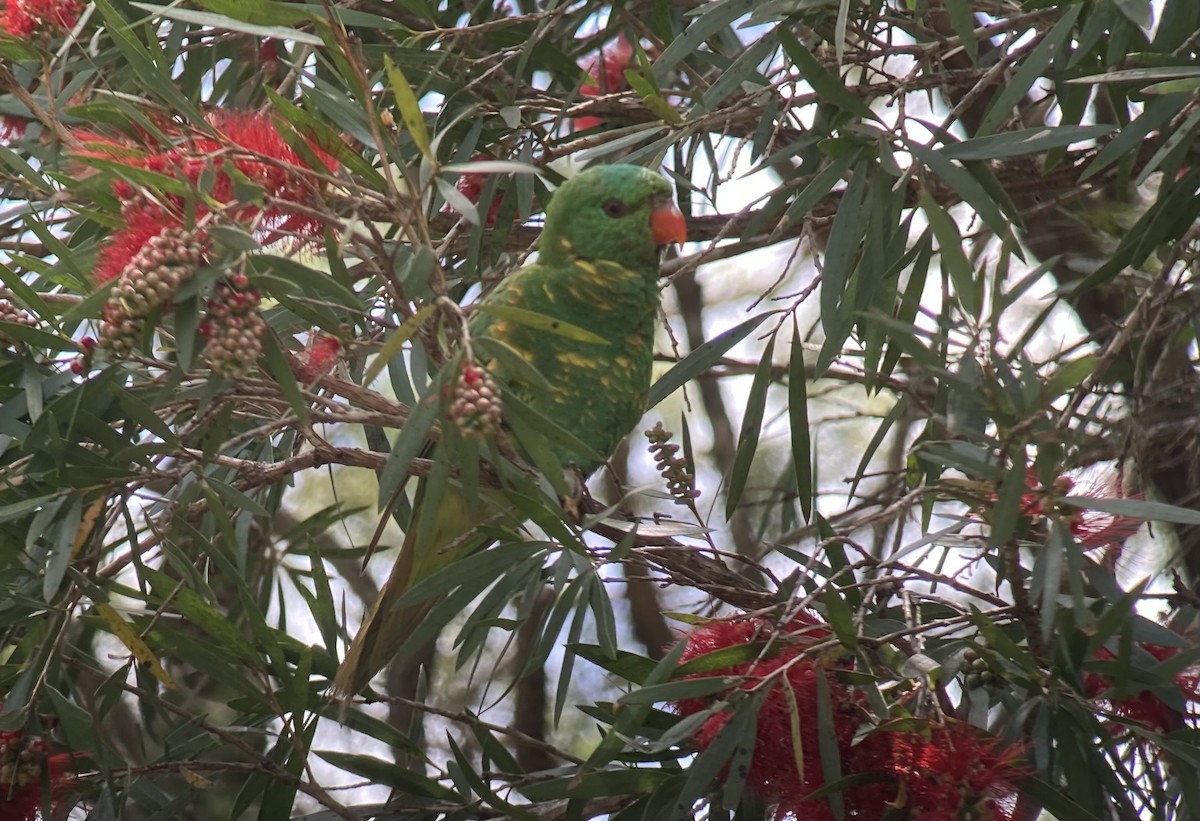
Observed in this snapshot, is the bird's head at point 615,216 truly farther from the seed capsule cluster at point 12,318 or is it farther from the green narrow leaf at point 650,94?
the seed capsule cluster at point 12,318

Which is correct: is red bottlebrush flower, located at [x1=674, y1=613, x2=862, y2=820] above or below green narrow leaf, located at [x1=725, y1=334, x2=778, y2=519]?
below

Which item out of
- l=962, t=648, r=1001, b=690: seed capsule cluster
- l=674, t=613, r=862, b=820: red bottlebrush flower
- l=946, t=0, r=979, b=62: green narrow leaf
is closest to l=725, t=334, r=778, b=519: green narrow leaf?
l=674, t=613, r=862, b=820: red bottlebrush flower

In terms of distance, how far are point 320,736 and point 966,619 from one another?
1.93 metres

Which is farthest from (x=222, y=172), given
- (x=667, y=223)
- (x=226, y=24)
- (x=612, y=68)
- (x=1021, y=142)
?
(x=612, y=68)

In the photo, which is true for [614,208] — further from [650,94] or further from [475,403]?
[475,403]

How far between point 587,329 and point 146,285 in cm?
90

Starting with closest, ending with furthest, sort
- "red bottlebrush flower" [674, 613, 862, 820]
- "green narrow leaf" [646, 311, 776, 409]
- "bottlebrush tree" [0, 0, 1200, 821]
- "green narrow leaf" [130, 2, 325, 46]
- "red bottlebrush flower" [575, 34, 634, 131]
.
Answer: "bottlebrush tree" [0, 0, 1200, 821] → "green narrow leaf" [130, 2, 325, 46] → "red bottlebrush flower" [674, 613, 862, 820] → "green narrow leaf" [646, 311, 776, 409] → "red bottlebrush flower" [575, 34, 634, 131]

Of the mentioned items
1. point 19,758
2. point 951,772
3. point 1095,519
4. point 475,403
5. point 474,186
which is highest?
point 474,186

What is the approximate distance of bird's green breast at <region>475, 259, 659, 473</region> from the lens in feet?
5.77

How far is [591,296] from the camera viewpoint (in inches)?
69.9

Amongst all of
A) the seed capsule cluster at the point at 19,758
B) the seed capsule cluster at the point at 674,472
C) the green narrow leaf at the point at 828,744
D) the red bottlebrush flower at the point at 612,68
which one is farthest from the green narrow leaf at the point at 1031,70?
the seed capsule cluster at the point at 19,758

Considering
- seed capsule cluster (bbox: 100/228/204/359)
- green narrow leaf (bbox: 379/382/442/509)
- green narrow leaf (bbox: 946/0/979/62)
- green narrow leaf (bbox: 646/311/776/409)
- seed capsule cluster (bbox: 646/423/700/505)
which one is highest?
green narrow leaf (bbox: 946/0/979/62)

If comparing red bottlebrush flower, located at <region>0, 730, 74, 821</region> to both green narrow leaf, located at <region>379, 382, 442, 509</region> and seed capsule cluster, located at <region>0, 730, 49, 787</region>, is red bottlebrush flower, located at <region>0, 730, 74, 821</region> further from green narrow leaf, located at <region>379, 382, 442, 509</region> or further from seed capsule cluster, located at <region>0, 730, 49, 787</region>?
green narrow leaf, located at <region>379, 382, 442, 509</region>

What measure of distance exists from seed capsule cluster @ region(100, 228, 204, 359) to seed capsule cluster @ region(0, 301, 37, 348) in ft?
1.13
